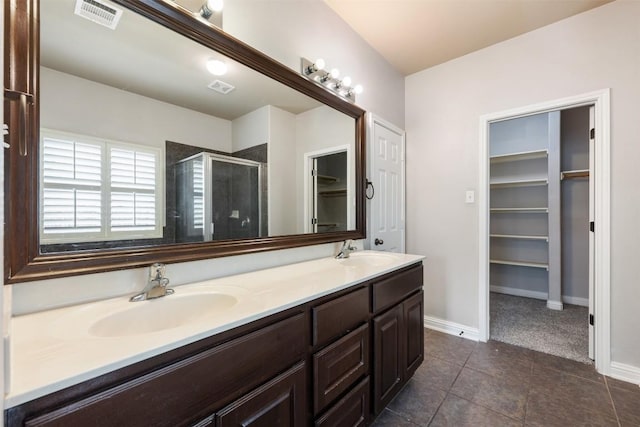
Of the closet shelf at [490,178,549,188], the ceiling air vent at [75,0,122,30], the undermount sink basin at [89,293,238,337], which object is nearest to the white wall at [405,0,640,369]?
the closet shelf at [490,178,549,188]

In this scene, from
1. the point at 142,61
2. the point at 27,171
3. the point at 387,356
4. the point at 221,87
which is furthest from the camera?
the point at 387,356

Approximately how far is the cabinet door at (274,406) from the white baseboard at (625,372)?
7.40 feet

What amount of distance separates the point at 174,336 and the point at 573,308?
4.11 metres

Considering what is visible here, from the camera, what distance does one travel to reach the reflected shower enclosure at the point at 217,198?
1.17 m

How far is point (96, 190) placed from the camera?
0.95m

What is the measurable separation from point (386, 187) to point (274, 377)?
1.94 meters

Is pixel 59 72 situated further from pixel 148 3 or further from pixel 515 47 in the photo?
pixel 515 47

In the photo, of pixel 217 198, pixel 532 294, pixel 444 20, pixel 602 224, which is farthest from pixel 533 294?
pixel 217 198

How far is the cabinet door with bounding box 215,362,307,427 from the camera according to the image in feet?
2.50

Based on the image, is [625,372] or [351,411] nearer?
[351,411]

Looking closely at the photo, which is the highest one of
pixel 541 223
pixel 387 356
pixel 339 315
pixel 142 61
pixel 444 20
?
pixel 444 20

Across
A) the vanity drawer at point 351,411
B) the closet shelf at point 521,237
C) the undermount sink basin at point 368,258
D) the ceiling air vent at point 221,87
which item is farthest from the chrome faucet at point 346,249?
the closet shelf at point 521,237

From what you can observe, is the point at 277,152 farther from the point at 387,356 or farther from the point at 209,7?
the point at 387,356

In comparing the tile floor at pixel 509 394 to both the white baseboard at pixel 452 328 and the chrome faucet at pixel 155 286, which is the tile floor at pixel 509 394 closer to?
the white baseboard at pixel 452 328
